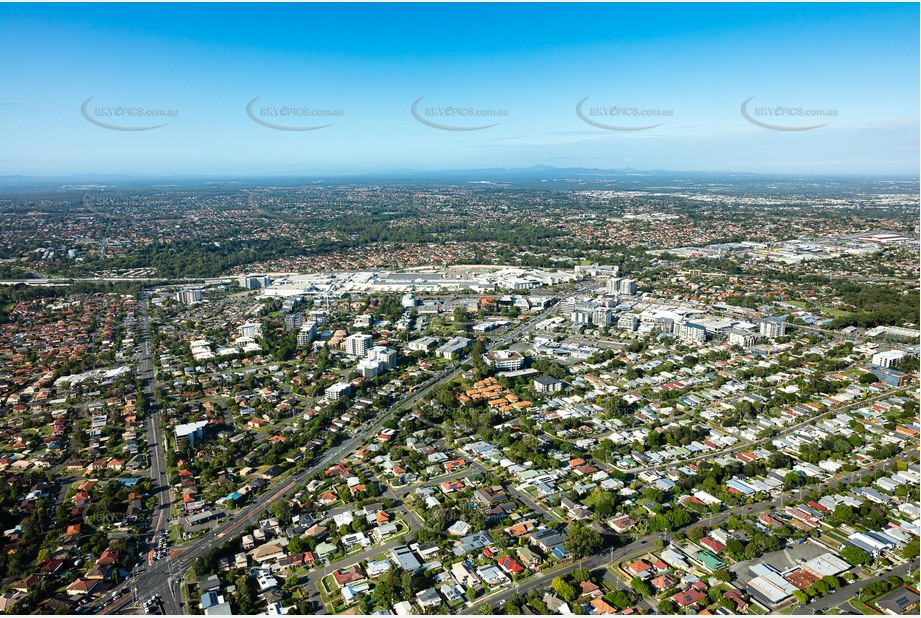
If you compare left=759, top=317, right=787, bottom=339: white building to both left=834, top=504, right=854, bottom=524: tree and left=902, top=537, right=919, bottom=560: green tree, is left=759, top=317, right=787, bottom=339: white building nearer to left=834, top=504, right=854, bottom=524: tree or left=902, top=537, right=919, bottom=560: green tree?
left=834, top=504, right=854, bottom=524: tree

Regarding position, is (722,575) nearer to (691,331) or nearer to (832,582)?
(832,582)

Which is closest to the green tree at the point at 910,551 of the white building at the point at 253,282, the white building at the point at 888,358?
the white building at the point at 888,358

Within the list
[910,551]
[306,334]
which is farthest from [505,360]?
[910,551]

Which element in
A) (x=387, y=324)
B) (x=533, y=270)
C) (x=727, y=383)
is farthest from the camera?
(x=533, y=270)

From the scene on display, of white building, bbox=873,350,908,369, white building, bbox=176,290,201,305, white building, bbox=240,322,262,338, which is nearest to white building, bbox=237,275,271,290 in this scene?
white building, bbox=176,290,201,305

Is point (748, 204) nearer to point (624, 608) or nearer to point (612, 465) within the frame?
point (612, 465)

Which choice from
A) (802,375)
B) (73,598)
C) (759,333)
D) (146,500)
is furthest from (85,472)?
(759,333)
